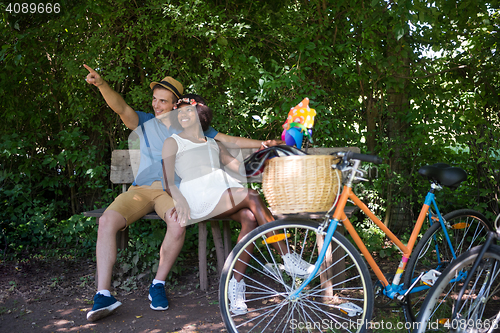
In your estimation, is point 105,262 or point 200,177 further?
point 200,177

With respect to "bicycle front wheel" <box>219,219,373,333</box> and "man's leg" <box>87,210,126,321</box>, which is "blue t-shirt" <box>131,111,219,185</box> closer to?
"man's leg" <box>87,210,126,321</box>

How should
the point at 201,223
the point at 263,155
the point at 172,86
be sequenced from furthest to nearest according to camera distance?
the point at 172,86 → the point at 201,223 → the point at 263,155

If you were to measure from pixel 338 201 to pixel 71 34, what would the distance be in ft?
11.6

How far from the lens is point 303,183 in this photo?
1998 mm

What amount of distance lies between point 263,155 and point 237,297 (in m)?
1.00

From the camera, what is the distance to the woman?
280cm

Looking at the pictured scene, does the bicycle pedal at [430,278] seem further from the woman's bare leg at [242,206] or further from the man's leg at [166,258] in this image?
the man's leg at [166,258]

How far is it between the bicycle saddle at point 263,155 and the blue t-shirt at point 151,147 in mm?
841

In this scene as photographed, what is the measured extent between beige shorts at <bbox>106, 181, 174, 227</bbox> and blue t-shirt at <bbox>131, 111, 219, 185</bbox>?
0.24ft

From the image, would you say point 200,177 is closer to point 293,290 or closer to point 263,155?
point 263,155

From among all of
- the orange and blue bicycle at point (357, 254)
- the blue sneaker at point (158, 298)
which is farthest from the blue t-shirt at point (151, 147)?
the orange and blue bicycle at point (357, 254)

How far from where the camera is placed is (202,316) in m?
2.81

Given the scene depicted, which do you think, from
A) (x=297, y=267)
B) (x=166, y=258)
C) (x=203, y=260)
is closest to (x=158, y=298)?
(x=166, y=258)

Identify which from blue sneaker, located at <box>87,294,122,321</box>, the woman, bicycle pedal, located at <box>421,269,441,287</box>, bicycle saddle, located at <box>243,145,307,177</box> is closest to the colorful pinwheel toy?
bicycle saddle, located at <box>243,145,307,177</box>
